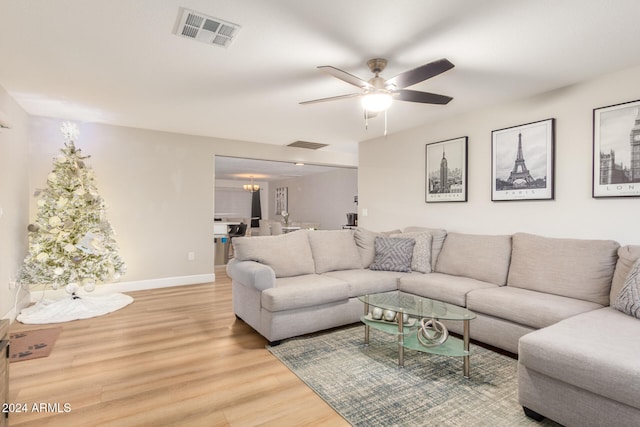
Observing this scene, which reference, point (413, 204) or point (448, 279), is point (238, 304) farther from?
point (413, 204)

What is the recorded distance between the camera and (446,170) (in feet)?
14.2

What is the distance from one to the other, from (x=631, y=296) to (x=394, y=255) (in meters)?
2.01

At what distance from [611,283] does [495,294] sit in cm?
82

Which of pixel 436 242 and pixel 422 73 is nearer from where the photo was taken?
pixel 422 73

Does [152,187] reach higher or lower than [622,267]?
higher

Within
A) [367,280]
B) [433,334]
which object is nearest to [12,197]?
[367,280]

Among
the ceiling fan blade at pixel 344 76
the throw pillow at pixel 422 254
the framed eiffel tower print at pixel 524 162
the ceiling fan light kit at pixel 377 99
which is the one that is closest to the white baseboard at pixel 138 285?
the throw pillow at pixel 422 254

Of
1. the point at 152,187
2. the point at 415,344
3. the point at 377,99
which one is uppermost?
the point at 377,99

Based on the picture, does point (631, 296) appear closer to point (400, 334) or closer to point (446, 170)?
point (400, 334)

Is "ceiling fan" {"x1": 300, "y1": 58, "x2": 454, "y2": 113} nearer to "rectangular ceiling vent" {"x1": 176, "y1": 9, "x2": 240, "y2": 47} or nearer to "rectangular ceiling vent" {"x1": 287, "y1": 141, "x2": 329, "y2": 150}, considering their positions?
"rectangular ceiling vent" {"x1": 176, "y1": 9, "x2": 240, "y2": 47}

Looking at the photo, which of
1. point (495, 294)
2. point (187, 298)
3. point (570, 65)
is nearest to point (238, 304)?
point (187, 298)

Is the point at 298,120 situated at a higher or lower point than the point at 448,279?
higher

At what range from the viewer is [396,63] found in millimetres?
2717

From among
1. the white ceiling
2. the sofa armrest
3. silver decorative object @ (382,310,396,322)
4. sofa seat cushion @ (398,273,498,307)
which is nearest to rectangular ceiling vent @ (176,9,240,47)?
the white ceiling
